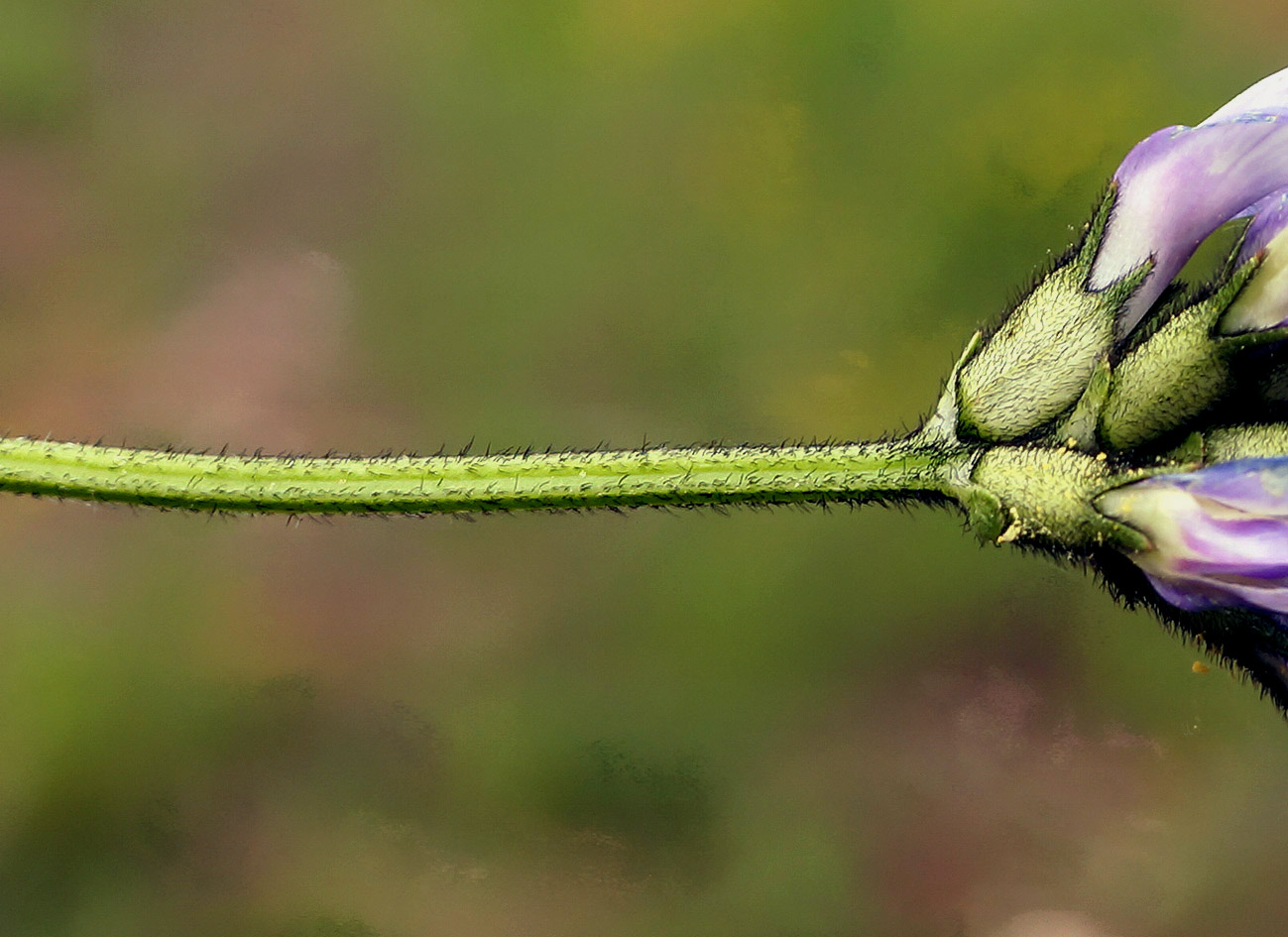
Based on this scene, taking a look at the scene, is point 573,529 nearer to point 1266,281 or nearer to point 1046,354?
point 1046,354

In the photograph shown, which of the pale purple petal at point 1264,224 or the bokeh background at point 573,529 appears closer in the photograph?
the pale purple petal at point 1264,224

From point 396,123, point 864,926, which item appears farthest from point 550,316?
point 864,926

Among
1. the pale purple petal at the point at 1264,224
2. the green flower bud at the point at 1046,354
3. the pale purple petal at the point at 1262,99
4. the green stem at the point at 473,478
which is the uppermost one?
the pale purple petal at the point at 1262,99

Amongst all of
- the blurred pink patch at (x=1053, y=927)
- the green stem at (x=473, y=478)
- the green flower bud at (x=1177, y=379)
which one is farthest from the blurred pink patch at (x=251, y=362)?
the green flower bud at (x=1177, y=379)

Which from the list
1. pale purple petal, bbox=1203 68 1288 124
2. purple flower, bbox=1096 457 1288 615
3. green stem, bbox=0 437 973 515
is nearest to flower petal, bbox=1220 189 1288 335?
pale purple petal, bbox=1203 68 1288 124

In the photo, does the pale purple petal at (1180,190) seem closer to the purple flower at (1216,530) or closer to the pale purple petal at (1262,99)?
the pale purple petal at (1262,99)

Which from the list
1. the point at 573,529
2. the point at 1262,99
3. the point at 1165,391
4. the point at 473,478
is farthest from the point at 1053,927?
the point at 473,478

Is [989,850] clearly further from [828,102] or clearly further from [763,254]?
[828,102]
